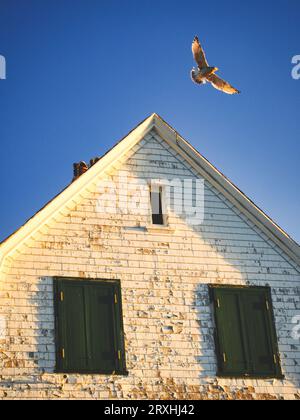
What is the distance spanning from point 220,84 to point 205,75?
1.51ft

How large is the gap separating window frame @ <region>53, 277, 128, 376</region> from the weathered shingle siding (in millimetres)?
104

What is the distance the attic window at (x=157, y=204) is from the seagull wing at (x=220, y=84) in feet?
10.4

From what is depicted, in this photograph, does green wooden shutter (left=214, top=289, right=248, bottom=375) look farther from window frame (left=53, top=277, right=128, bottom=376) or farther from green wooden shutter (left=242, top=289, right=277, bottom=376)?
window frame (left=53, top=277, right=128, bottom=376)

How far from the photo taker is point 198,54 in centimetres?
2325

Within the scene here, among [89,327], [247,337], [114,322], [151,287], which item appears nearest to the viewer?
[89,327]

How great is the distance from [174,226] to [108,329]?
303 cm

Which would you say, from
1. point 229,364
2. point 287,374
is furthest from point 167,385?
point 287,374

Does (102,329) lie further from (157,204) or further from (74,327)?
(157,204)

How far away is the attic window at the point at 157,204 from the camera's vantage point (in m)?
20.9
